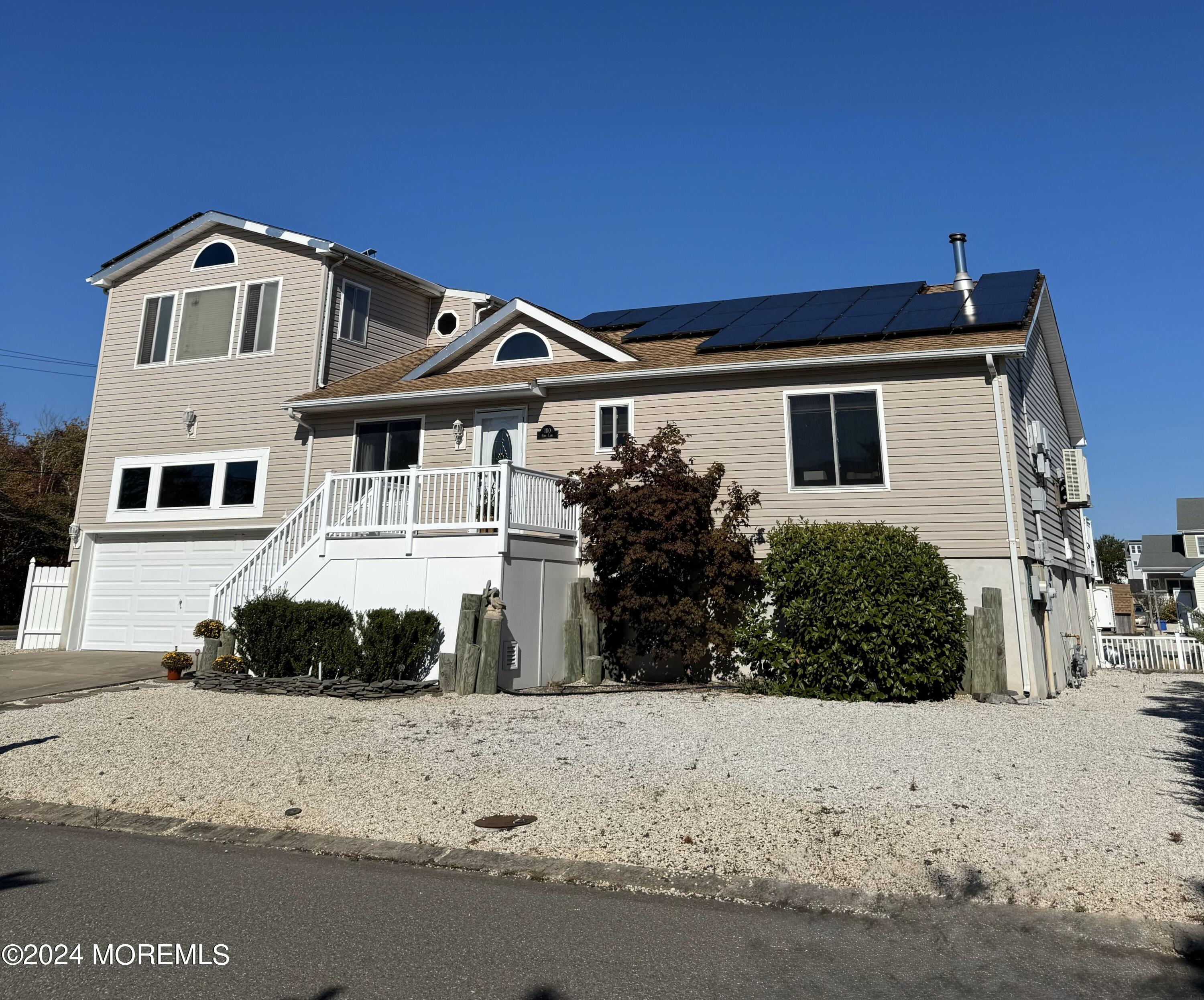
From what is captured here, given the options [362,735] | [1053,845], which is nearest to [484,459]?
[362,735]

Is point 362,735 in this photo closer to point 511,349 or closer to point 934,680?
point 934,680

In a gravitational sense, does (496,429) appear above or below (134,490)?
above

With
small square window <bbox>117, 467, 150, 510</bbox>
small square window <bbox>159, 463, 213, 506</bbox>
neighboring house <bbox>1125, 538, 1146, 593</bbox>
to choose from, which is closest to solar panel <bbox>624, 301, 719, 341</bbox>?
small square window <bbox>159, 463, 213, 506</bbox>

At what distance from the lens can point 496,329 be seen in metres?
16.4

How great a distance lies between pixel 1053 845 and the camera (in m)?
5.02

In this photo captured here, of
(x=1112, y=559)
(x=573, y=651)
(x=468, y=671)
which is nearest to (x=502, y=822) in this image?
(x=468, y=671)

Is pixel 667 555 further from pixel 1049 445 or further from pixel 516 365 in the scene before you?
pixel 1049 445

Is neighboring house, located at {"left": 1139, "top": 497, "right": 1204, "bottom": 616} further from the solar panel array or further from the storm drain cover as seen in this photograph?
the storm drain cover

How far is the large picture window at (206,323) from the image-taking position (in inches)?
705

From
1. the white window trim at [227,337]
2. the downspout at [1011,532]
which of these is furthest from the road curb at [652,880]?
the white window trim at [227,337]

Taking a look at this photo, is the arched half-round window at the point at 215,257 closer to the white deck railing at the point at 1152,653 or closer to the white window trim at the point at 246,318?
the white window trim at the point at 246,318

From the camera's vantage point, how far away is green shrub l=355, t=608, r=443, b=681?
11.0 meters

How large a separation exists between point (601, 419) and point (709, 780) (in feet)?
29.6

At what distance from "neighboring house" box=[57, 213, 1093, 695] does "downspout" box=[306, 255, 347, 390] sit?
6cm
